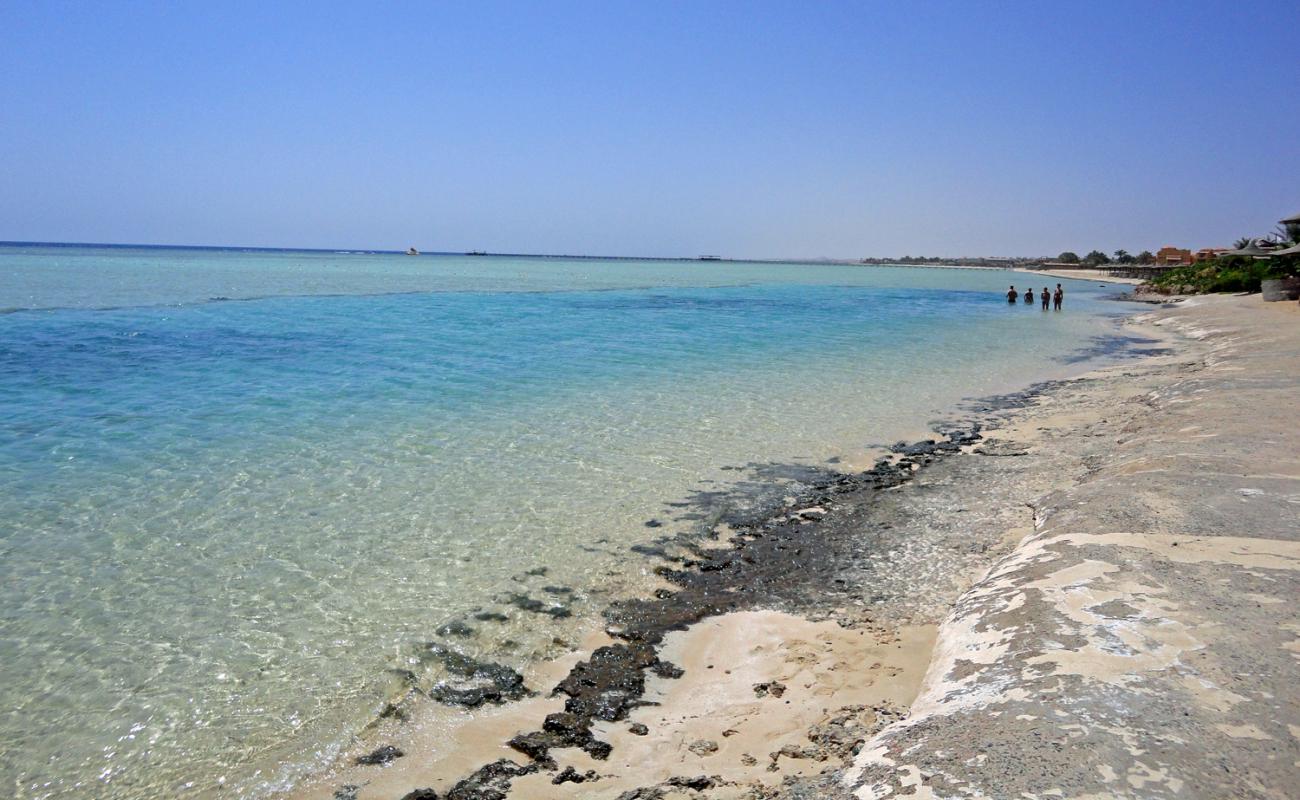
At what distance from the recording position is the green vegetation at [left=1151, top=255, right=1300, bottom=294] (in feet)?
116

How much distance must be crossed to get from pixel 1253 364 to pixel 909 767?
14.7 m

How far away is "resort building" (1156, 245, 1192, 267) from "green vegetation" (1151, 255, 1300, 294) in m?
30.1

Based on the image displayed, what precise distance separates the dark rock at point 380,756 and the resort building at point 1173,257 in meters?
95.1

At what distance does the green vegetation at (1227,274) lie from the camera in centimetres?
3544

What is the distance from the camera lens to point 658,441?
1105 cm

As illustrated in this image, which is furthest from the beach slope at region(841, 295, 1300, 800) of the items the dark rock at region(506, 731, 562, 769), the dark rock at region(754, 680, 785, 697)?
the dark rock at region(506, 731, 562, 769)

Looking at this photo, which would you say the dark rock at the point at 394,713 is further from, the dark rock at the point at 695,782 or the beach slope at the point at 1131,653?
the beach slope at the point at 1131,653

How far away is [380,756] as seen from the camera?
14.3ft

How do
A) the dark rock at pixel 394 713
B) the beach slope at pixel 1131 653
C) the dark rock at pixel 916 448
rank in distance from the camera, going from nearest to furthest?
the beach slope at pixel 1131 653
the dark rock at pixel 394 713
the dark rock at pixel 916 448

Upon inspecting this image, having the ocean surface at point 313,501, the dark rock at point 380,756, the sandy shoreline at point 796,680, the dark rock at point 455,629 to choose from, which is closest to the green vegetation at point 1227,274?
the ocean surface at point 313,501

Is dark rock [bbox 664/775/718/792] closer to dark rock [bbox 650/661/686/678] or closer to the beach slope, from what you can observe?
the beach slope

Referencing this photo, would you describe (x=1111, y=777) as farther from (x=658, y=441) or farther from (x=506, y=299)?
(x=506, y=299)

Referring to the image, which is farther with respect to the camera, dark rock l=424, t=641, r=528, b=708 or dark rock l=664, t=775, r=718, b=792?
dark rock l=424, t=641, r=528, b=708

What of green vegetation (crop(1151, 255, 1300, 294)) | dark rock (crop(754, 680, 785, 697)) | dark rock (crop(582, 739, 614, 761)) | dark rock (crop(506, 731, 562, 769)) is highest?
green vegetation (crop(1151, 255, 1300, 294))
